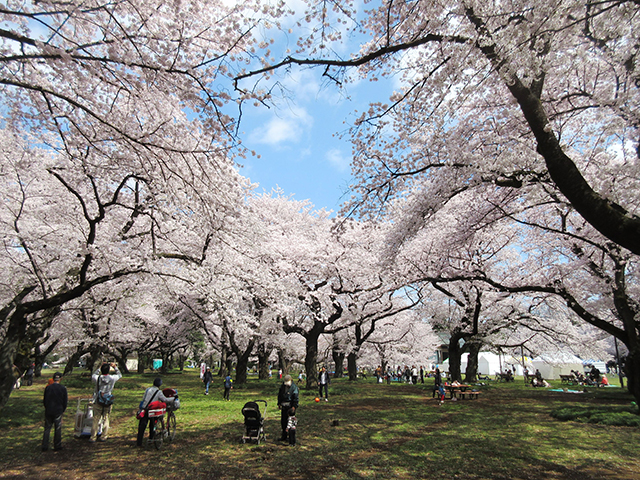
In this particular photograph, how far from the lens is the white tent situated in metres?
37.6

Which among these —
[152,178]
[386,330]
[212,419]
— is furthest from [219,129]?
[386,330]

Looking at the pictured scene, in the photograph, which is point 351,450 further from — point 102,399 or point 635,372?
point 635,372

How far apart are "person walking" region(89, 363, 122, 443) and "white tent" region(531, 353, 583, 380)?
42.3 m

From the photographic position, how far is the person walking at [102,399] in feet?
25.1

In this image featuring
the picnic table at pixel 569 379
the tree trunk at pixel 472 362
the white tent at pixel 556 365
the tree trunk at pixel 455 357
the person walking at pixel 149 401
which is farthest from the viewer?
the white tent at pixel 556 365

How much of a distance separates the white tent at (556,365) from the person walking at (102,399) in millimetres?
42331

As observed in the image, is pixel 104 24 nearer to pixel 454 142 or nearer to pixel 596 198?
pixel 596 198

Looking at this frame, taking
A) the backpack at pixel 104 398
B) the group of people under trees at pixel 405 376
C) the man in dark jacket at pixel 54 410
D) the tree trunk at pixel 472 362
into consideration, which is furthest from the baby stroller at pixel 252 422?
the group of people under trees at pixel 405 376

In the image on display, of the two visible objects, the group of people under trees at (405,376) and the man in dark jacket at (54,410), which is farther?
the group of people under trees at (405,376)

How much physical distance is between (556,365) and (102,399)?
43.5 meters

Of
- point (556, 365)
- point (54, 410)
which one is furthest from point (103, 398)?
point (556, 365)

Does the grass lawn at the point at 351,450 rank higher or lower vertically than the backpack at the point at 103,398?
lower

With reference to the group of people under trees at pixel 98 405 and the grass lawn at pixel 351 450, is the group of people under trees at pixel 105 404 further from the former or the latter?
the grass lawn at pixel 351 450

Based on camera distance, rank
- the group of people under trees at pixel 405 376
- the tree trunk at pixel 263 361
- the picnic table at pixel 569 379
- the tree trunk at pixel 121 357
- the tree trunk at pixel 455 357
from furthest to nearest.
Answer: the tree trunk at pixel 121 357 < the group of people under trees at pixel 405 376 < the picnic table at pixel 569 379 < the tree trunk at pixel 263 361 < the tree trunk at pixel 455 357
